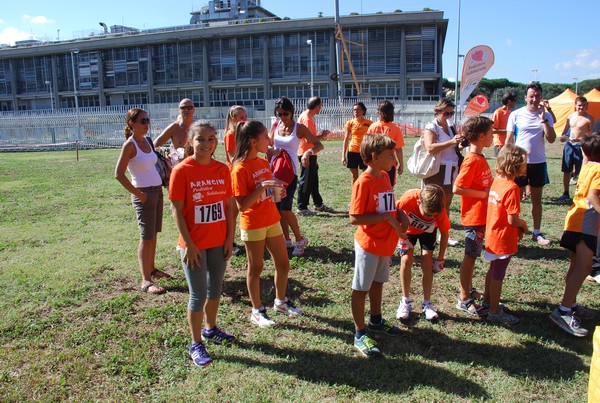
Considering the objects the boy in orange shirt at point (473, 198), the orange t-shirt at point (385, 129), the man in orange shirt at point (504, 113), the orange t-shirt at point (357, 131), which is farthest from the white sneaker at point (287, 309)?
the man in orange shirt at point (504, 113)

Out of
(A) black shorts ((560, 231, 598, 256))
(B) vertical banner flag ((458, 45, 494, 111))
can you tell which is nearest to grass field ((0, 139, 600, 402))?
(A) black shorts ((560, 231, 598, 256))

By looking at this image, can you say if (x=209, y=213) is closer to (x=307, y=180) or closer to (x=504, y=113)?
(x=307, y=180)

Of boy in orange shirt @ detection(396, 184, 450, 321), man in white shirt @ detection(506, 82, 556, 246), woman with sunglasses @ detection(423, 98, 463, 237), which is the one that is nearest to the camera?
boy in orange shirt @ detection(396, 184, 450, 321)

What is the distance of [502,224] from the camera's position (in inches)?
151

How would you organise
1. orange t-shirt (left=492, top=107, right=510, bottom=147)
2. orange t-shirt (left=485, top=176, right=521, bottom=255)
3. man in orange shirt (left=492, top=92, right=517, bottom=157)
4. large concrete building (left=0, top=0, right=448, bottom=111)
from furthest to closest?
large concrete building (left=0, top=0, right=448, bottom=111) → orange t-shirt (left=492, top=107, right=510, bottom=147) → man in orange shirt (left=492, top=92, right=517, bottom=157) → orange t-shirt (left=485, top=176, right=521, bottom=255)

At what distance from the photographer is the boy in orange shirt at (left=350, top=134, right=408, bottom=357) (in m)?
3.41

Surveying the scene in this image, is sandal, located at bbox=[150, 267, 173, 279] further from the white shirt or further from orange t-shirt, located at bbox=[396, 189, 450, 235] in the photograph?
the white shirt

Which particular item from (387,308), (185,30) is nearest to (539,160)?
(387,308)

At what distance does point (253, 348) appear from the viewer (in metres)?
3.76

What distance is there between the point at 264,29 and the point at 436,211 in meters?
64.4

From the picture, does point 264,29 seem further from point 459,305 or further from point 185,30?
point 459,305

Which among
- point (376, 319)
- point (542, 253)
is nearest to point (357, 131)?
point (542, 253)

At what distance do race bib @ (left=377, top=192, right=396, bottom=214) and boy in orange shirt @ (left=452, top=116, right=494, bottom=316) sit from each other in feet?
3.40

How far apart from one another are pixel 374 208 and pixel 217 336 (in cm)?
172
